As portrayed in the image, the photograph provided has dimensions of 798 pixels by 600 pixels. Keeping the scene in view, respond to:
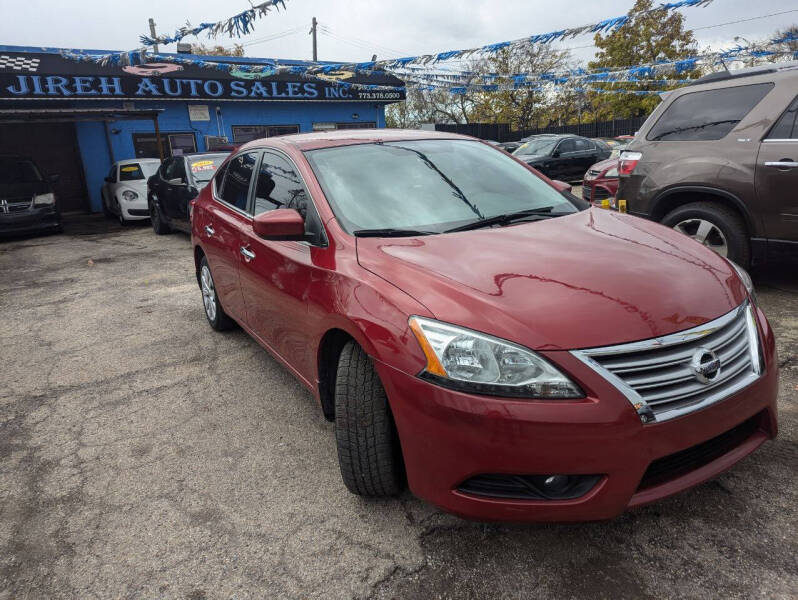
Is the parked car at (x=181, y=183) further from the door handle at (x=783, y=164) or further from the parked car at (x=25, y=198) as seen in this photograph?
the door handle at (x=783, y=164)

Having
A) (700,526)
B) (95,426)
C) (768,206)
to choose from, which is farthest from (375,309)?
(768,206)

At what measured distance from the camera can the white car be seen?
1215cm

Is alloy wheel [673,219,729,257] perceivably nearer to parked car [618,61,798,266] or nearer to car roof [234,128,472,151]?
parked car [618,61,798,266]

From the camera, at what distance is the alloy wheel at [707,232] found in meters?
4.72

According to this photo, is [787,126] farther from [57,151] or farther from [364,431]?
[57,151]

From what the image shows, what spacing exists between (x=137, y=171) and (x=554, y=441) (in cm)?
1295

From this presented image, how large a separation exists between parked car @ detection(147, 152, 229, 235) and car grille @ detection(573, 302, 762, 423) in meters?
8.03

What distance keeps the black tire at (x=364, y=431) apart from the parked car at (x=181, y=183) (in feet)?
23.9

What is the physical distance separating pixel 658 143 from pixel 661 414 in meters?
4.19

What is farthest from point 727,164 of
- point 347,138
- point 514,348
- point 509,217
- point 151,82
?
point 151,82

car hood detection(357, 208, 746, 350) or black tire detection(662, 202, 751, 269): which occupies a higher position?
car hood detection(357, 208, 746, 350)

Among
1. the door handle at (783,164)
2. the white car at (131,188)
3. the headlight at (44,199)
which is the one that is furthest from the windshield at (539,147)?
the headlight at (44,199)

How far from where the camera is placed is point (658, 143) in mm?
5137

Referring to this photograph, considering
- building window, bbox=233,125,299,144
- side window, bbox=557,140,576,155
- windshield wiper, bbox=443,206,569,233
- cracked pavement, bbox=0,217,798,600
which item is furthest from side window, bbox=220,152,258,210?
building window, bbox=233,125,299,144
